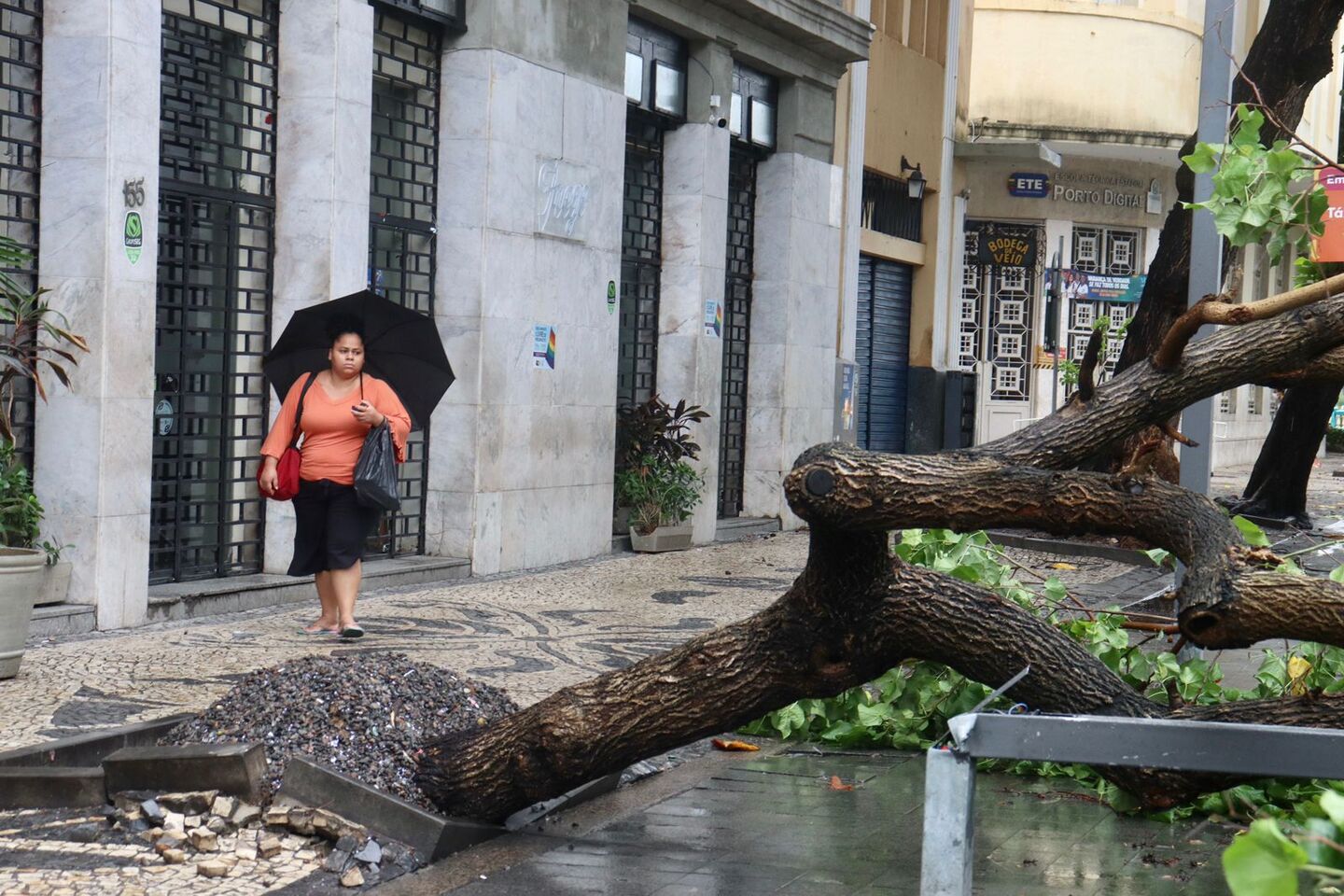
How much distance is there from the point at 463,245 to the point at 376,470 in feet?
13.1

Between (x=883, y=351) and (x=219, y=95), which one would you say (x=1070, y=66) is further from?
(x=219, y=95)

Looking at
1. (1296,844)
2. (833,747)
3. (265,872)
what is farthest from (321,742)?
(1296,844)

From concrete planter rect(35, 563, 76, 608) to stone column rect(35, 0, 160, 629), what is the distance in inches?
2.6

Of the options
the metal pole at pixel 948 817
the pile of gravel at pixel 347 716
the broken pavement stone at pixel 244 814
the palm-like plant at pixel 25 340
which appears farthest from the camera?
the palm-like plant at pixel 25 340

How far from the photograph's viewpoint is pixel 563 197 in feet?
45.7

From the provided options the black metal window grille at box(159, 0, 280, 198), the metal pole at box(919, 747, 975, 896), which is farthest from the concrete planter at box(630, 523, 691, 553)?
the metal pole at box(919, 747, 975, 896)

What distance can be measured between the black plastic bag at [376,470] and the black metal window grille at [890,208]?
46.3 ft

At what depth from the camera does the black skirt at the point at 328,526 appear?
9.46 meters

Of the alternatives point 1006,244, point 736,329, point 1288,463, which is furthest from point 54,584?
point 1006,244

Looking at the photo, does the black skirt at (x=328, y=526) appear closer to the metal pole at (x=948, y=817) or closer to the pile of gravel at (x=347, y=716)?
the pile of gravel at (x=347, y=716)

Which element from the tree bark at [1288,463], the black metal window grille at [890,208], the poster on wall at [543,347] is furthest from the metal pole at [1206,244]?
the black metal window grille at [890,208]

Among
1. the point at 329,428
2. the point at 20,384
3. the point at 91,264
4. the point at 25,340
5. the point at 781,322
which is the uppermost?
the point at 781,322

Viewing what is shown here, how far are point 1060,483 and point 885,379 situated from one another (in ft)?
66.6

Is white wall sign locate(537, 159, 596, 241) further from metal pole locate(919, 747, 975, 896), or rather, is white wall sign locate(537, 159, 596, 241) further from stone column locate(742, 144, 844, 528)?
metal pole locate(919, 747, 975, 896)
